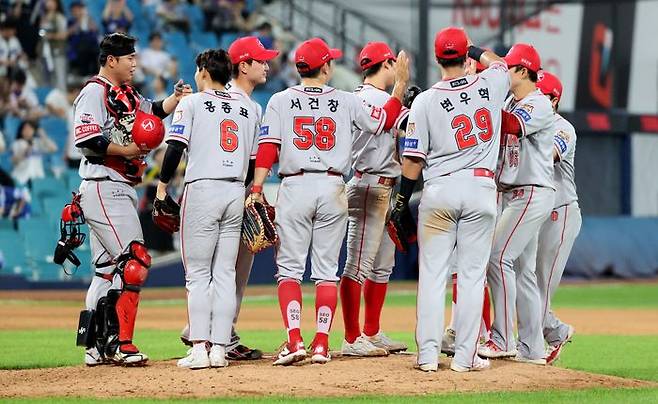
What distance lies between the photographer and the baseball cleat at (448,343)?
8.89 meters

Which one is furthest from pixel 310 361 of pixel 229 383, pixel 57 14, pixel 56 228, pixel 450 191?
pixel 57 14

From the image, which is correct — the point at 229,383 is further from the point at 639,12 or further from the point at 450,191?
the point at 639,12

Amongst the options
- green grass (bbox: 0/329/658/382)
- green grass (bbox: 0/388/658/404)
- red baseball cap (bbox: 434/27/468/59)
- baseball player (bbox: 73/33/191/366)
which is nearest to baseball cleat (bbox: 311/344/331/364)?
green grass (bbox: 0/388/658/404)

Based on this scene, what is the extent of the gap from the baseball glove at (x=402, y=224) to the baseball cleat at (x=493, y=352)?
106cm

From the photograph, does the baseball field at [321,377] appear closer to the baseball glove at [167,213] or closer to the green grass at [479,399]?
the green grass at [479,399]

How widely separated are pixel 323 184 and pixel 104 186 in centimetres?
155

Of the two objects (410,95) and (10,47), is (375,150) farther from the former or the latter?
(10,47)

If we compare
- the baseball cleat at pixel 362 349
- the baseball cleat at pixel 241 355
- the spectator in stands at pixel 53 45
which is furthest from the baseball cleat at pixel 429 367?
the spectator in stands at pixel 53 45

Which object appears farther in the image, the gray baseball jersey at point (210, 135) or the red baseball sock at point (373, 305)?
the red baseball sock at point (373, 305)

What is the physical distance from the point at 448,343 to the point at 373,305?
0.63m

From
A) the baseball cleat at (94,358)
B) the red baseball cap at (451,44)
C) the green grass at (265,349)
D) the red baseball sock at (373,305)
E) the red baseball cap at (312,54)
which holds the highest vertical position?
the red baseball cap at (451,44)

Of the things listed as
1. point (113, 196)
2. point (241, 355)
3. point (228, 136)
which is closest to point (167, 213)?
point (113, 196)

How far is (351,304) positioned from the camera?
8.89m

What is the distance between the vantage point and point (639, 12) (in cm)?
2564
